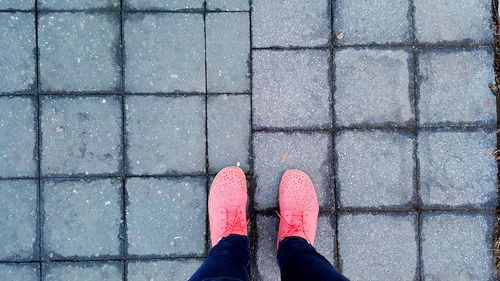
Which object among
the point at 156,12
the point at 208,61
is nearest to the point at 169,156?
the point at 208,61

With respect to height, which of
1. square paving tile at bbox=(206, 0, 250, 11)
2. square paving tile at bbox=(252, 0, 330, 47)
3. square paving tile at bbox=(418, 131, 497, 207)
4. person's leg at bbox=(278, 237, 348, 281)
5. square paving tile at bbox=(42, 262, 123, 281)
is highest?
square paving tile at bbox=(206, 0, 250, 11)

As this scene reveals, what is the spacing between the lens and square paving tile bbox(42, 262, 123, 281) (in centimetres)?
272

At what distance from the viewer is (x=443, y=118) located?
2.75 metres

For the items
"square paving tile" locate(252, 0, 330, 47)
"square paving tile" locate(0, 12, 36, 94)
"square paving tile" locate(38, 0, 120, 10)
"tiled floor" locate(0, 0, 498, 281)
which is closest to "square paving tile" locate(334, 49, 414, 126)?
"tiled floor" locate(0, 0, 498, 281)

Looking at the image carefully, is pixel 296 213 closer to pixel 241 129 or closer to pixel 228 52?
pixel 241 129

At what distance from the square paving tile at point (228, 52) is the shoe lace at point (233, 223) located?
0.67m

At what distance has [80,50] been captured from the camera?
8.96 ft

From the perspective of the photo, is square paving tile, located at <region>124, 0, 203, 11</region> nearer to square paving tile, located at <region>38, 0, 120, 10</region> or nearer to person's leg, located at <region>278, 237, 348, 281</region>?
square paving tile, located at <region>38, 0, 120, 10</region>

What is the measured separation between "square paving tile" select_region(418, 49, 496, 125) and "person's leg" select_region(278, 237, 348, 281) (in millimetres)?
973

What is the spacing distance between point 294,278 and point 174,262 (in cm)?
77

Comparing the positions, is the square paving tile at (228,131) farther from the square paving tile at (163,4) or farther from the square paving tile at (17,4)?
the square paving tile at (17,4)

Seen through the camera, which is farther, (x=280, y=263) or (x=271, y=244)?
(x=271, y=244)

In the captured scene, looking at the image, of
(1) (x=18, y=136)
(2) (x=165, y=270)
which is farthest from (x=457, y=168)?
(1) (x=18, y=136)

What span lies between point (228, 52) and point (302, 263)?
1201 mm
